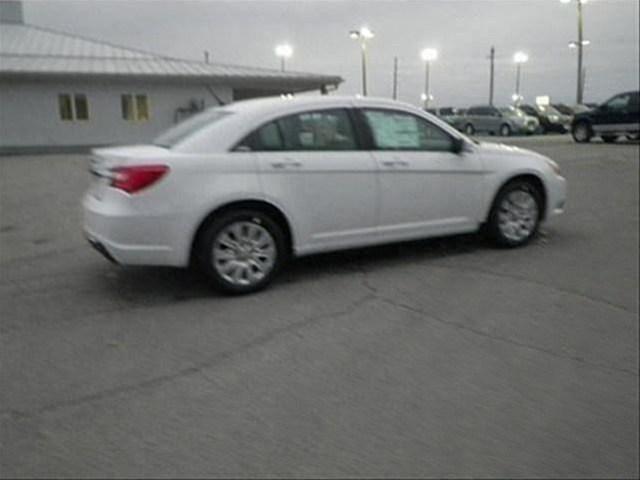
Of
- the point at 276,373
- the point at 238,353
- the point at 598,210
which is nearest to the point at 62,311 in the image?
the point at 238,353

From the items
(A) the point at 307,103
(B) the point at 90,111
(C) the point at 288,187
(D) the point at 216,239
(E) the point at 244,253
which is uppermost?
(B) the point at 90,111

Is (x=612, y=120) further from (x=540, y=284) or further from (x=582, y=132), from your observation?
(x=540, y=284)

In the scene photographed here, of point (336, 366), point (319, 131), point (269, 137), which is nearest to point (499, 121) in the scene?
point (319, 131)

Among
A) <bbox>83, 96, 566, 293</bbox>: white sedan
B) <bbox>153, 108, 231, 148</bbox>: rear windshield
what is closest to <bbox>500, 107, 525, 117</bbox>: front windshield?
<bbox>83, 96, 566, 293</bbox>: white sedan

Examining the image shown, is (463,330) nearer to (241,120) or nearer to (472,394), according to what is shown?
(472,394)

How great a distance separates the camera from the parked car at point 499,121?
29.9m

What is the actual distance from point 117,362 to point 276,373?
0.93m

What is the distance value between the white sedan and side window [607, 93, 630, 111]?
14.9 m

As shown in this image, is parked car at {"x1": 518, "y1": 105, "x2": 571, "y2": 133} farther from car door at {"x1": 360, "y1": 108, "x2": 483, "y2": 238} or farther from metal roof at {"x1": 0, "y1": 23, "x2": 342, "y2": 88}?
car door at {"x1": 360, "y1": 108, "x2": 483, "y2": 238}

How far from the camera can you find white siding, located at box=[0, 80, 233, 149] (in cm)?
1931

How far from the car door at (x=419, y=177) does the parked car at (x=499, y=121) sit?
25.4 m

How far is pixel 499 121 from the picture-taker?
101 ft

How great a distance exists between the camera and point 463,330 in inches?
142

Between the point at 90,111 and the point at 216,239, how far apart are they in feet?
59.9
